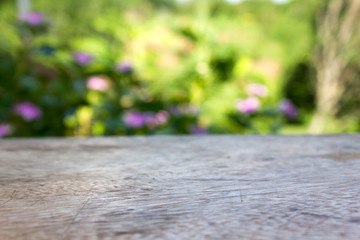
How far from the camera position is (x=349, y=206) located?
40cm

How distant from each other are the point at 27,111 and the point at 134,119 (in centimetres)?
47

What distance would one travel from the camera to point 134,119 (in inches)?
74.4

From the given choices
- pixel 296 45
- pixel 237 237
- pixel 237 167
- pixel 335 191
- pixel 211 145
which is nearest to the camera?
pixel 237 237

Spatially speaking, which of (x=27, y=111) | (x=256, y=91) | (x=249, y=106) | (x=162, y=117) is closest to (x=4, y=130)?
(x=27, y=111)

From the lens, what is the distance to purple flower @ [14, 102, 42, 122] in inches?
71.6

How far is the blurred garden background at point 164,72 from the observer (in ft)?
6.21

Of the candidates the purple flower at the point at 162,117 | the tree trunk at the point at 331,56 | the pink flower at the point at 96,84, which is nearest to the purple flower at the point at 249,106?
the purple flower at the point at 162,117

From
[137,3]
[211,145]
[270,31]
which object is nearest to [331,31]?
[270,31]

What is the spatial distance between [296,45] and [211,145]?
16.9 feet

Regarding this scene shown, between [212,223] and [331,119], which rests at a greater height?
[331,119]

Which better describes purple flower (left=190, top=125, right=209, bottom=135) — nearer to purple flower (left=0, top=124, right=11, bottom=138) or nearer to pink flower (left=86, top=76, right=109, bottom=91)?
pink flower (left=86, top=76, right=109, bottom=91)

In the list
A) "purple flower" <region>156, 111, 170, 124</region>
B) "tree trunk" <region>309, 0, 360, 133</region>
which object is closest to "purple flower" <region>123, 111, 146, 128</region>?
"purple flower" <region>156, 111, 170, 124</region>

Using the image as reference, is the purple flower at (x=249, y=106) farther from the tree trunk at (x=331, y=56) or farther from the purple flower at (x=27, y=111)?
the tree trunk at (x=331, y=56)

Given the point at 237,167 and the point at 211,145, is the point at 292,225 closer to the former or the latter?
the point at 237,167
